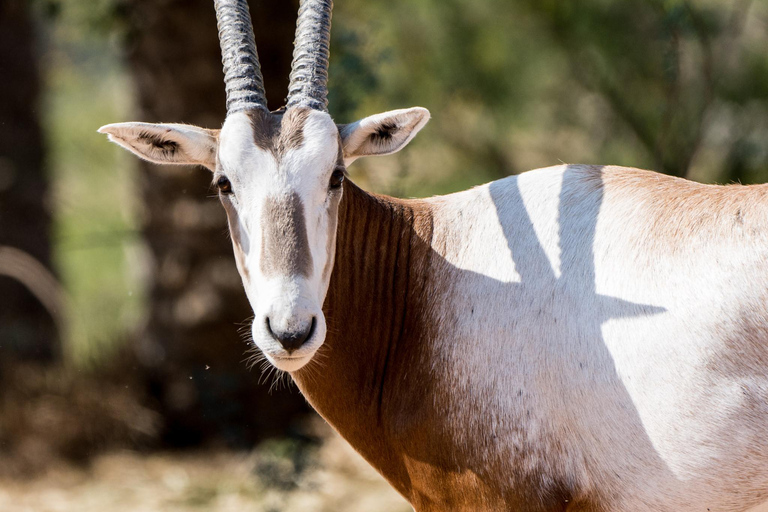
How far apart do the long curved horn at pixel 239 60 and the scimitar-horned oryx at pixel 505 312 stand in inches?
0.4

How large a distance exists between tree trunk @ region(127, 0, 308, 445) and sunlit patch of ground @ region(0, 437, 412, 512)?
351 mm

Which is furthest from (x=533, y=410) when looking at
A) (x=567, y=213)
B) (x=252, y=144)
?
(x=252, y=144)

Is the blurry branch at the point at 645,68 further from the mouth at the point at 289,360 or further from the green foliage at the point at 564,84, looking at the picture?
the mouth at the point at 289,360

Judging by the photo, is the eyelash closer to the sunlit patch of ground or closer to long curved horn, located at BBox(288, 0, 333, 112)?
long curved horn, located at BBox(288, 0, 333, 112)

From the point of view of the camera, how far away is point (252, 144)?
3842 mm

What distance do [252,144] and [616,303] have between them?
5.92 ft

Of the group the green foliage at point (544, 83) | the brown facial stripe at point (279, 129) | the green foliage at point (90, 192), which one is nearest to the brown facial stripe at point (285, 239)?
the brown facial stripe at point (279, 129)

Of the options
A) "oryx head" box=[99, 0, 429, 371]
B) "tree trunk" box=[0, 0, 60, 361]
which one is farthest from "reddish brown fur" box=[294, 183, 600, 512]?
"tree trunk" box=[0, 0, 60, 361]

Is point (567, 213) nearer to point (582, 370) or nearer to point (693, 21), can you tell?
point (582, 370)

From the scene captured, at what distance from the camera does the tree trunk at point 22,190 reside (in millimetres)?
9727

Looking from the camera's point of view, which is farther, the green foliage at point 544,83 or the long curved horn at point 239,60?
the green foliage at point 544,83

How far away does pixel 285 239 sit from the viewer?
3.70 m

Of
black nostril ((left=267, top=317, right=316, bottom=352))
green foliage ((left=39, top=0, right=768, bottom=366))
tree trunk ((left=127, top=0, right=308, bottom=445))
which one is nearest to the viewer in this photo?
black nostril ((left=267, top=317, right=316, bottom=352))

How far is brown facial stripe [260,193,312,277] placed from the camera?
12.0 ft
